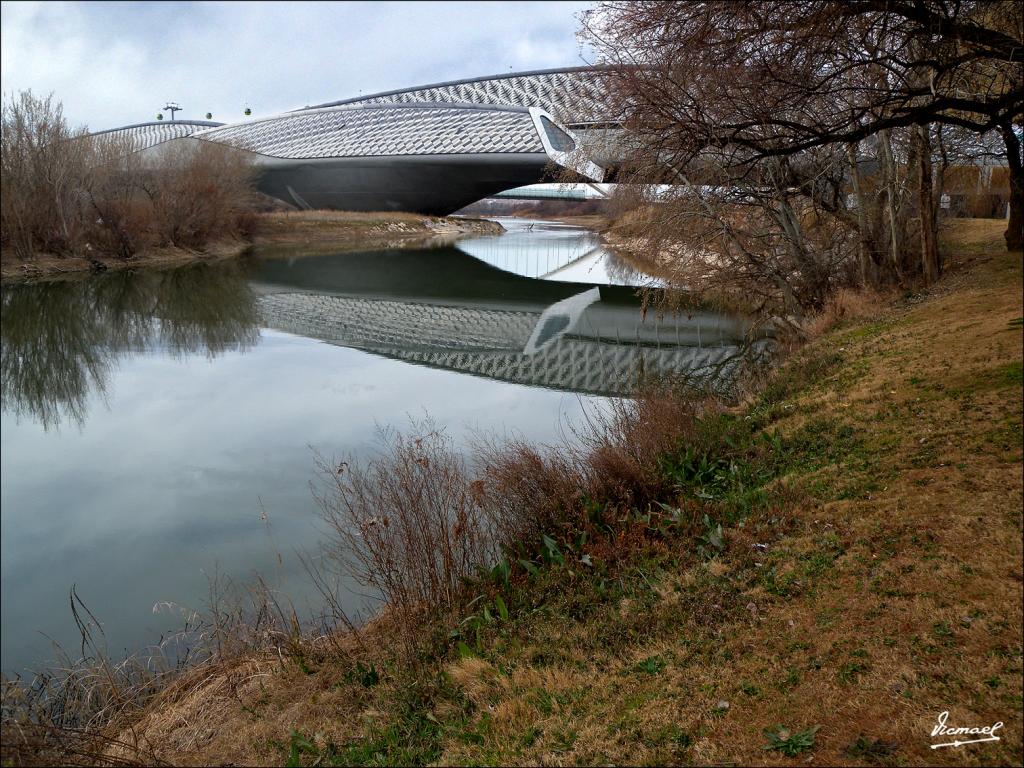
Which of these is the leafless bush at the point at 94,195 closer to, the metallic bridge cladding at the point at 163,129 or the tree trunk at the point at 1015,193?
the tree trunk at the point at 1015,193

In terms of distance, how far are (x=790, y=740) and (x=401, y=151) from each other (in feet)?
170

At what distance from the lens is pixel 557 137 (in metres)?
47.5

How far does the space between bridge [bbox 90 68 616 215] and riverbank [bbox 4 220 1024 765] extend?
3969 cm

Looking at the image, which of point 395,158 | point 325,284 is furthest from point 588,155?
point 395,158

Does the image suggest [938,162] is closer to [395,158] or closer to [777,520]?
[777,520]

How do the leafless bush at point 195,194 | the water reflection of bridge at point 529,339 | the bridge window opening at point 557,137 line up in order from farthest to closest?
the bridge window opening at point 557,137, the leafless bush at point 195,194, the water reflection of bridge at point 529,339

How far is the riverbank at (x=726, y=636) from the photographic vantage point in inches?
136

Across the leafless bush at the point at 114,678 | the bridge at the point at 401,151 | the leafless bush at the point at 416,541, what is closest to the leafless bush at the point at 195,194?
the bridge at the point at 401,151

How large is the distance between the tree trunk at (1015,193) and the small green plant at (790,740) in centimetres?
1001

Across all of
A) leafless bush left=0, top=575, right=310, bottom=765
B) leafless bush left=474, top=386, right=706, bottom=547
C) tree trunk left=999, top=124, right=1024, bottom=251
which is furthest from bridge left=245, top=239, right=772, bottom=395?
leafless bush left=0, top=575, right=310, bottom=765

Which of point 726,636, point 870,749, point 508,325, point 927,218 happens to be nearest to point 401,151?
point 508,325

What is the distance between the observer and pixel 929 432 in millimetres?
5980

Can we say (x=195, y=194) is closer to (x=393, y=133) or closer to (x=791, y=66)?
(x=393, y=133)

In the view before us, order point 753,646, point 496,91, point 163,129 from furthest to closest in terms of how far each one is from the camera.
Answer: point 163,129 → point 496,91 → point 753,646
